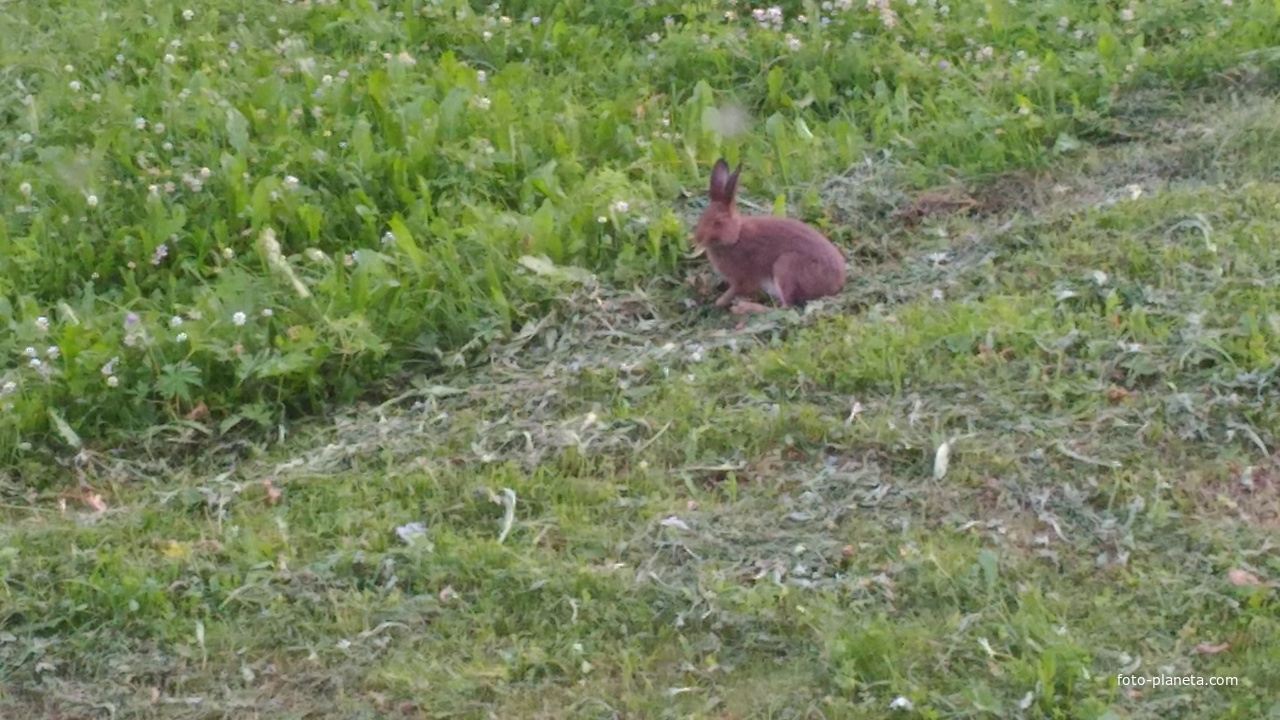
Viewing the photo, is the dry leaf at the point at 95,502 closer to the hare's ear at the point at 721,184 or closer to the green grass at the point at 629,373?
the green grass at the point at 629,373

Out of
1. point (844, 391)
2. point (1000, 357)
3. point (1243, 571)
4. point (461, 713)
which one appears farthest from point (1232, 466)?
point (461, 713)

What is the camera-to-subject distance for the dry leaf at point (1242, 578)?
4375 millimetres

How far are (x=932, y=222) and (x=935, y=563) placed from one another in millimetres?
2294

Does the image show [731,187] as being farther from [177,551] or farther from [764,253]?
→ [177,551]

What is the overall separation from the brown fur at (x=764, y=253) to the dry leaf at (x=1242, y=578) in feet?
6.75

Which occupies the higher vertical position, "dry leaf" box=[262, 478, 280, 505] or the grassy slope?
the grassy slope

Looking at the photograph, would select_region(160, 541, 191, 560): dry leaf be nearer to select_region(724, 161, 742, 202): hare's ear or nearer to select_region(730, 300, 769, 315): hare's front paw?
select_region(730, 300, 769, 315): hare's front paw

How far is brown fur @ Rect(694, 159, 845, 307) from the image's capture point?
19.8 feet

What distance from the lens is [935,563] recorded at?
4.57 m

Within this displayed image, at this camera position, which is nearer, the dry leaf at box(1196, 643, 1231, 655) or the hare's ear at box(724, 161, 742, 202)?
the dry leaf at box(1196, 643, 1231, 655)

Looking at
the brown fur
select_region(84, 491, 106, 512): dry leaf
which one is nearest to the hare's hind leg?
the brown fur

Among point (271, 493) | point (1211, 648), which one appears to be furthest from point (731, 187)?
point (1211, 648)

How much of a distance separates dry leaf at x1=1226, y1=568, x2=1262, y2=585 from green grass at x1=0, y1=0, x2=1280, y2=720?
0.04 feet

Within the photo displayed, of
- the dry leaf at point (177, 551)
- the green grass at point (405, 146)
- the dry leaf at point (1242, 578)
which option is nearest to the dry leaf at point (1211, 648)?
the dry leaf at point (1242, 578)
